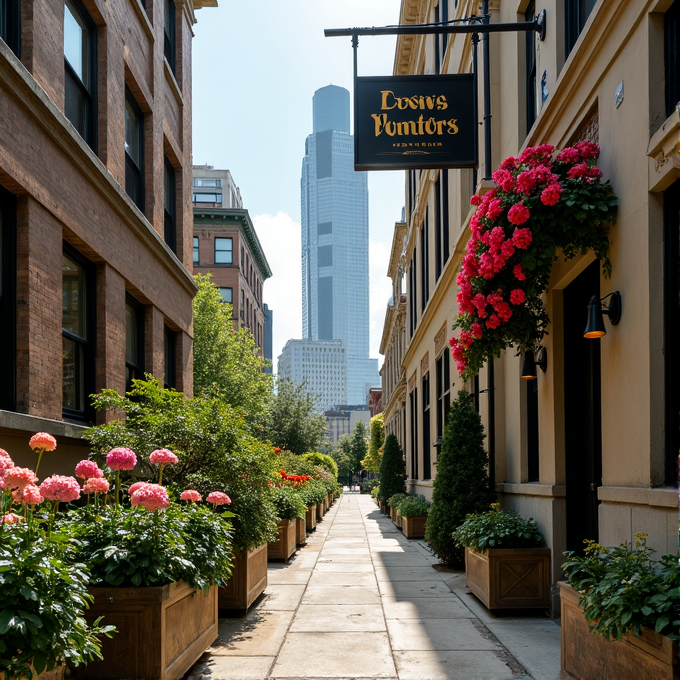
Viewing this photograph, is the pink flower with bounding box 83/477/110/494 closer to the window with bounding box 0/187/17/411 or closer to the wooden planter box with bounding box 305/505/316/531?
the window with bounding box 0/187/17/411

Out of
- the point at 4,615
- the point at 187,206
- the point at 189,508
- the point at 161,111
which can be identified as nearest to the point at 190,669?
the point at 189,508

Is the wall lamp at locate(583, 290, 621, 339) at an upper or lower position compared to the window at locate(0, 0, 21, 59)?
lower

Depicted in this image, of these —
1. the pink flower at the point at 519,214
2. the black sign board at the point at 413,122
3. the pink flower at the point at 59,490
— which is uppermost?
the black sign board at the point at 413,122

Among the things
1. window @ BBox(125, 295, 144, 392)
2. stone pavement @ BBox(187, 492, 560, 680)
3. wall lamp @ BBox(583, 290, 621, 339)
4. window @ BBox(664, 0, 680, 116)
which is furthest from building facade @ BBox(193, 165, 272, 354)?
window @ BBox(664, 0, 680, 116)

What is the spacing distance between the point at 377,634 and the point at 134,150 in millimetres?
10033

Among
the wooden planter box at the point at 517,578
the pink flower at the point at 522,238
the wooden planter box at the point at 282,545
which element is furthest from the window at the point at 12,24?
the wooden planter box at the point at 282,545

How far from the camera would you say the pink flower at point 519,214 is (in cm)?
757

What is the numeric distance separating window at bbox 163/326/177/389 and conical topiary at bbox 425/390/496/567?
692 centimetres

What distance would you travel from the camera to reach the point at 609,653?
200 inches

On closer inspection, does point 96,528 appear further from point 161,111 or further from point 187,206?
point 187,206

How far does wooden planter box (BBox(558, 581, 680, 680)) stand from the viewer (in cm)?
427

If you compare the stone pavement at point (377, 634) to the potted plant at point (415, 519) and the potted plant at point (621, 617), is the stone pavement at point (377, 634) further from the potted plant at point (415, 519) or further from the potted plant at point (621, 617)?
the potted plant at point (415, 519)

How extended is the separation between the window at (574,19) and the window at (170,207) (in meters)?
10.1

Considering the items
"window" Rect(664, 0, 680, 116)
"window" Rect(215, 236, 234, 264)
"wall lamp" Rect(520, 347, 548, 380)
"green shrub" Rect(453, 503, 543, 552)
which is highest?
"window" Rect(215, 236, 234, 264)
